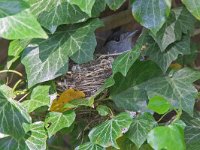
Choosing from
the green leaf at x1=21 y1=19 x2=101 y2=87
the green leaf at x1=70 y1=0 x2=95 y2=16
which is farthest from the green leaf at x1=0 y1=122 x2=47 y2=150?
the green leaf at x1=70 y1=0 x2=95 y2=16

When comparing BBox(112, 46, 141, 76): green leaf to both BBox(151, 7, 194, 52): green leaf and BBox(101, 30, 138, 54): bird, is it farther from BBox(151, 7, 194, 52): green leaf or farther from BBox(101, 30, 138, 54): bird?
BBox(101, 30, 138, 54): bird

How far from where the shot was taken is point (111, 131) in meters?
1.10

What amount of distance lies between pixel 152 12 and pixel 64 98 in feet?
1.16

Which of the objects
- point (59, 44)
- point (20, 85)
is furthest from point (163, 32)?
point (20, 85)

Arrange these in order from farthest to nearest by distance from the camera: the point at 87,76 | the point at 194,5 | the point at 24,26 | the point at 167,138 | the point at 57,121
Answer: the point at 87,76
the point at 57,121
the point at 194,5
the point at 167,138
the point at 24,26

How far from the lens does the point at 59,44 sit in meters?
1.20

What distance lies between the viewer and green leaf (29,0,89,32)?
3.62 ft

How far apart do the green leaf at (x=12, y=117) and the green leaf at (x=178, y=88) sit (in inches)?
12.9

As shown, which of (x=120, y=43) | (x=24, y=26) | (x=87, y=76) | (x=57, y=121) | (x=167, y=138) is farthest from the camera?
(x=120, y=43)

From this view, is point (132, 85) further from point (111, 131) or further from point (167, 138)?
point (167, 138)

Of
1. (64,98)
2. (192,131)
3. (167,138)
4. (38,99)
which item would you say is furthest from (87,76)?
(167,138)

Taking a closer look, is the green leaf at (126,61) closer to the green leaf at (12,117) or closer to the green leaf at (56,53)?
the green leaf at (56,53)

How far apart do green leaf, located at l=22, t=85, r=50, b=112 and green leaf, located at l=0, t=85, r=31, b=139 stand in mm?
60

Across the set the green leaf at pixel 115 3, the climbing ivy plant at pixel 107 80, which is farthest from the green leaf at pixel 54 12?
the green leaf at pixel 115 3
